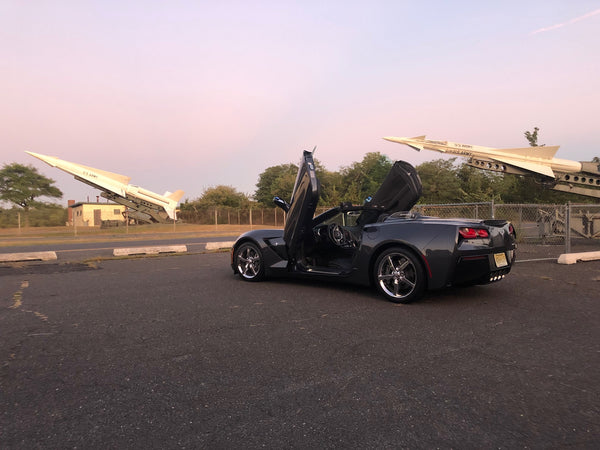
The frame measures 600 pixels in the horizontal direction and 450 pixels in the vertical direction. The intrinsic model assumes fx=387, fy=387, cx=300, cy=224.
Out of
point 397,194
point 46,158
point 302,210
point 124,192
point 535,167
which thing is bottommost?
point 302,210

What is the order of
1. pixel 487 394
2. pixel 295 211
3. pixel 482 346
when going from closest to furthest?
pixel 487 394
pixel 482 346
pixel 295 211

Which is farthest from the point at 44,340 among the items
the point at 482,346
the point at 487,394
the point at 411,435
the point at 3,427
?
the point at 482,346

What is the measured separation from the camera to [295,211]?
5773 mm

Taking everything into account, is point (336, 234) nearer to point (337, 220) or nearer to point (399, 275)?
point (337, 220)

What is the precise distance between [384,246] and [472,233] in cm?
105

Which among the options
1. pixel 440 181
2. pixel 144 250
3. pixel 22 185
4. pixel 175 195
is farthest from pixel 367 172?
pixel 144 250

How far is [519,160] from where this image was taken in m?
19.6

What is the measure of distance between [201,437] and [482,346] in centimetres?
242

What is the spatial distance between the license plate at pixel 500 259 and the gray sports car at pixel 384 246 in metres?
0.01

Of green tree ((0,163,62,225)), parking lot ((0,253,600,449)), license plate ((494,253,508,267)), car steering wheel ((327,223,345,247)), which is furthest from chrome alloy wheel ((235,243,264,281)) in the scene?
green tree ((0,163,62,225))

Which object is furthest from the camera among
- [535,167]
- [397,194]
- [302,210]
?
[535,167]

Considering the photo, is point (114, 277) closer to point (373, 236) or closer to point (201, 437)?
point (373, 236)

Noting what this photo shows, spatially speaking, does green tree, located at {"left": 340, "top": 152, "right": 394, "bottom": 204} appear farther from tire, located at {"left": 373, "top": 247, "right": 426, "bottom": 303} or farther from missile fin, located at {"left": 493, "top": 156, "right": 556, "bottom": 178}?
tire, located at {"left": 373, "top": 247, "right": 426, "bottom": 303}

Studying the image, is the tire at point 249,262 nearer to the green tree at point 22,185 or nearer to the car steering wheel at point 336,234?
the car steering wheel at point 336,234
